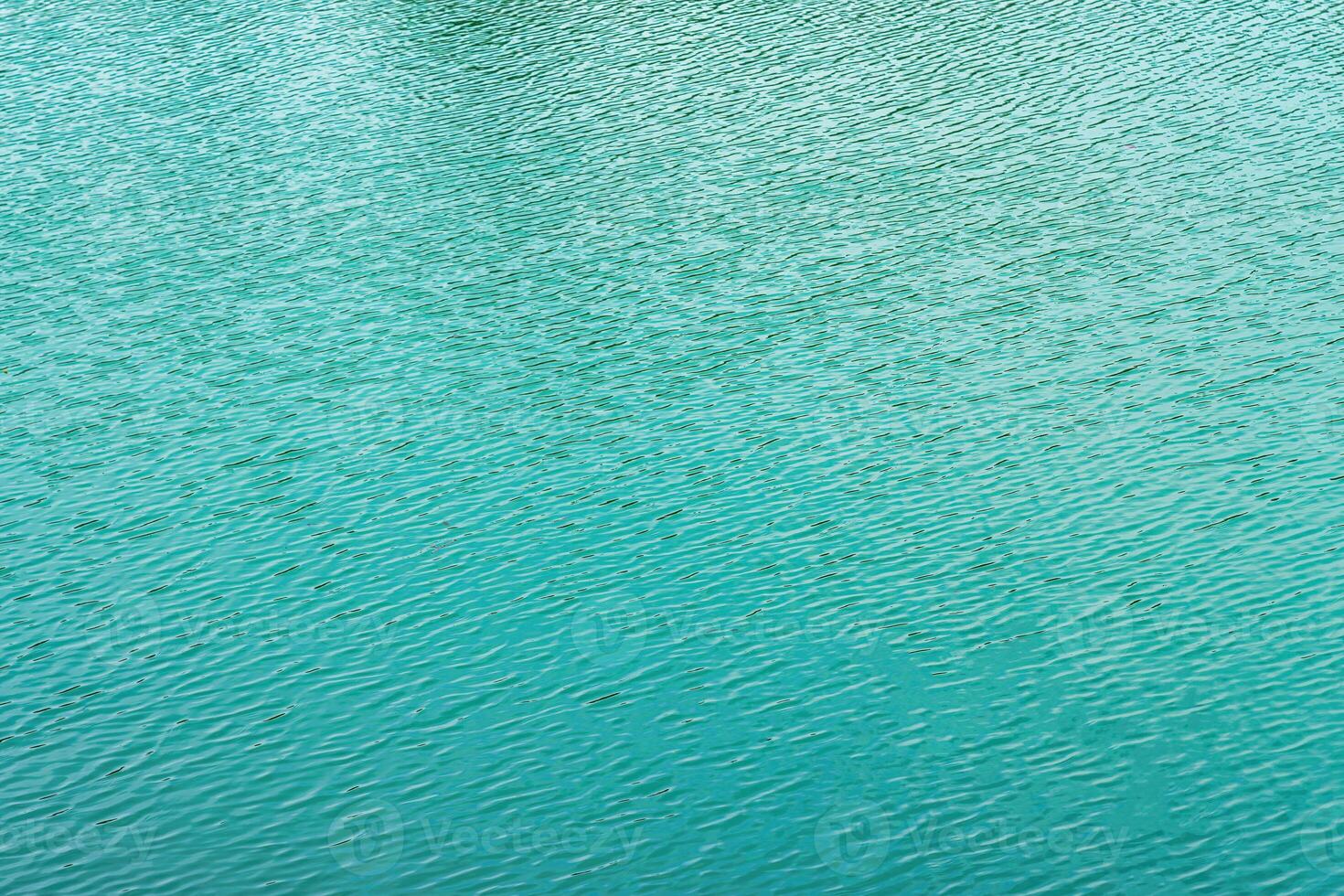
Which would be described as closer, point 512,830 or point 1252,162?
point 512,830

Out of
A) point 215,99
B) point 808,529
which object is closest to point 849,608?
point 808,529

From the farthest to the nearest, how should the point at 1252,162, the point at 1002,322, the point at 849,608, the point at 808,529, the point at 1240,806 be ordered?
the point at 1252,162 < the point at 1002,322 < the point at 808,529 < the point at 849,608 < the point at 1240,806

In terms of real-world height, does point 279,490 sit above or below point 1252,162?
above

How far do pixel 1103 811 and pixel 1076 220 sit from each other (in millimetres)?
22914

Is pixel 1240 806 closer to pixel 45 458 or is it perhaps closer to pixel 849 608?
pixel 849 608

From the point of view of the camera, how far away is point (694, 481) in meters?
31.8

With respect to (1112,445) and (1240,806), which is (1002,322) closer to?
(1112,445)

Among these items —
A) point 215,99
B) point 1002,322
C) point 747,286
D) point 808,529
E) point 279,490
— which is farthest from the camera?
point 215,99

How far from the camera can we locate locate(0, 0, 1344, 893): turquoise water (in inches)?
913

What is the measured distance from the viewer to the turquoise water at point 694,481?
23.2m

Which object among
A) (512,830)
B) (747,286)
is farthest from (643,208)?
(512,830)

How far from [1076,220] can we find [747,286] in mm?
9189

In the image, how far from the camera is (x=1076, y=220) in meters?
42.0

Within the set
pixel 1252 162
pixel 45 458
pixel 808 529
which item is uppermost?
pixel 45 458
